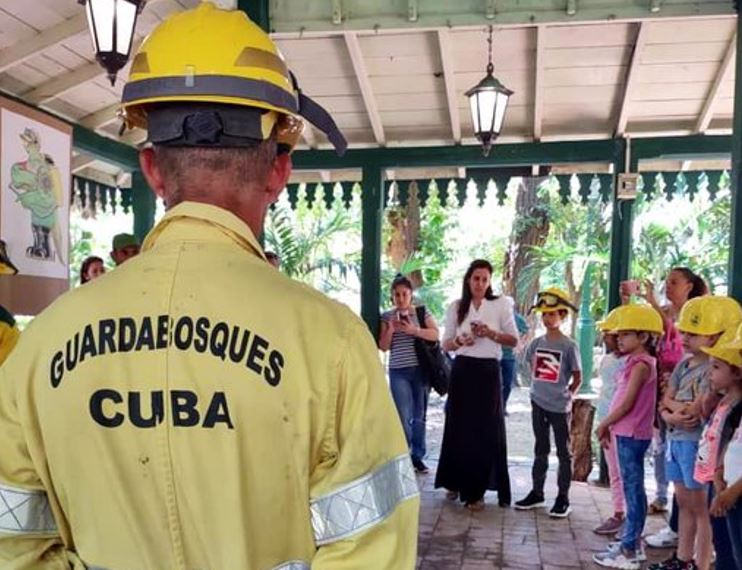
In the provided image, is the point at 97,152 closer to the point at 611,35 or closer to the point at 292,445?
the point at 611,35

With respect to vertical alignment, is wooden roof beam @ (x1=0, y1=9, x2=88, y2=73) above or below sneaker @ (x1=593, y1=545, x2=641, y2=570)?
above

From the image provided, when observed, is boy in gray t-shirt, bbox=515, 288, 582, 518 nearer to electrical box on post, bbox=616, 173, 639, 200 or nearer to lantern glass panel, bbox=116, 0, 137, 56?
electrical box on post, bbox=616, 173, 639, 200

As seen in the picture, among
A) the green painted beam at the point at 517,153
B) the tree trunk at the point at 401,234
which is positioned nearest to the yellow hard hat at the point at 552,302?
the green painted beam at the point at 517,153

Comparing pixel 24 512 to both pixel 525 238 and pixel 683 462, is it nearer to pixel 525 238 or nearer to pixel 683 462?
pixel 683 462

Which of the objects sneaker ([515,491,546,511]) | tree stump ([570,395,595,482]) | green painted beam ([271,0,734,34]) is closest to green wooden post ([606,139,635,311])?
tree stump ([570,395,595,482])

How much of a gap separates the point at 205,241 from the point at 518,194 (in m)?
14.7

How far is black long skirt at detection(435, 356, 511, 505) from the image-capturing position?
15.9 ft

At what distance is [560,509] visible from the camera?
→ 473cm

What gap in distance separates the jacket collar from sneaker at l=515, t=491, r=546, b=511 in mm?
4368

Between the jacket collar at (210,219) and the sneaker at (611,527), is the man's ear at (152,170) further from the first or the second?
the sneaker at (611,527)

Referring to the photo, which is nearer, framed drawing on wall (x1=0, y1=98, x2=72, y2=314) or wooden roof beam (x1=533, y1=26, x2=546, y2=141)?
framed drawing on wall (x1=0, y1=98, x2=72, y2=314)

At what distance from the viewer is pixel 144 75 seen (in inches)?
40.6

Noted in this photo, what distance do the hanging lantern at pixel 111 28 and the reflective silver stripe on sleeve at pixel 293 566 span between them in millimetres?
2680

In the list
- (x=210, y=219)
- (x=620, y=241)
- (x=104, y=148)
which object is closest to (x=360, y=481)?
(x=210, y=219)
